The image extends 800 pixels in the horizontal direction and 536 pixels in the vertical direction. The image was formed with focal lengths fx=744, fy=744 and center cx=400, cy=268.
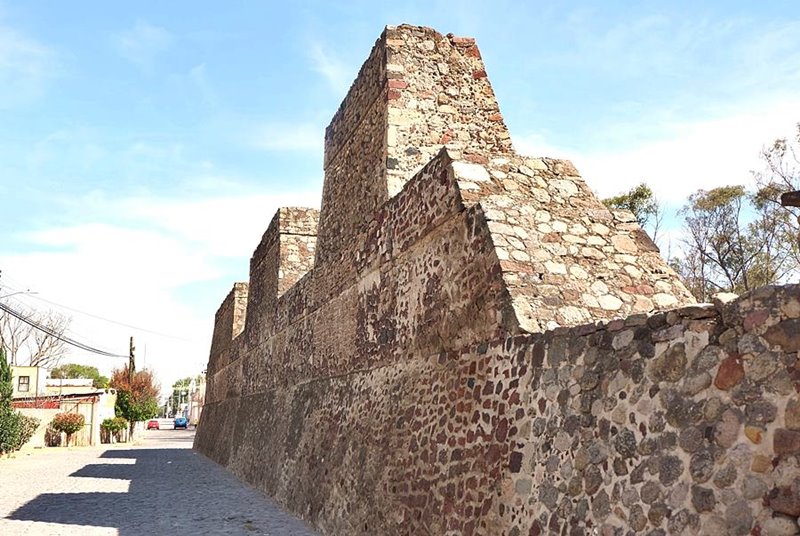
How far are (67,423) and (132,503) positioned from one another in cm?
2217

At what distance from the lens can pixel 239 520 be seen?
35.2 feet

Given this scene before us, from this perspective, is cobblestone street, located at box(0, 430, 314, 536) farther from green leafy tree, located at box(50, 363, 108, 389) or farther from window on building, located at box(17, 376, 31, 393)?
green leafy tree, located at box(50, 363, 108, 389)

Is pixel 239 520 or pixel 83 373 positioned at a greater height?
pixel 83 373

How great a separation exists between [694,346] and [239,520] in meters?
8.36

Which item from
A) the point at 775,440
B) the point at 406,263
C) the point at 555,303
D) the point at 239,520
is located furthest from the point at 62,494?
the point at 775,440

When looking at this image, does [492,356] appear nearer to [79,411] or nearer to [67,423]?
[67,423]

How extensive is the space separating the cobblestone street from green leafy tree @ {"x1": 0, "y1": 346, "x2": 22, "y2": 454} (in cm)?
302

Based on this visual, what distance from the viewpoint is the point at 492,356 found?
6230 mm

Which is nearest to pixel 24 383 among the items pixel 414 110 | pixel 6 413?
pixel 6 413

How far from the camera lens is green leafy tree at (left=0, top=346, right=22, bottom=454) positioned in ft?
76.6

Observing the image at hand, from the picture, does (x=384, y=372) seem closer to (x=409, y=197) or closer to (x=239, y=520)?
(x=409, y=197)

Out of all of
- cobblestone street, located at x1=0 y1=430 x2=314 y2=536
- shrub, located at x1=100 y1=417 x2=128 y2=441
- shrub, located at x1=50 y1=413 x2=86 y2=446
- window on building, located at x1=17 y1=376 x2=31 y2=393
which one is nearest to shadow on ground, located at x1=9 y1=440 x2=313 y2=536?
cobblestone street, located at x1=0 y1=430 x2=314 y2=536

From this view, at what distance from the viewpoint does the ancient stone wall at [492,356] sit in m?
3.79

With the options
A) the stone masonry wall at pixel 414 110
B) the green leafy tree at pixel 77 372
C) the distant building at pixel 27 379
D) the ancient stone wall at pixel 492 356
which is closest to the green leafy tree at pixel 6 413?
the ancient stone wall at pixel 492 356
